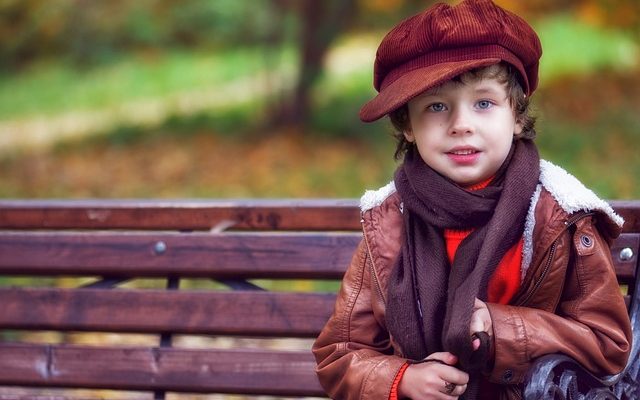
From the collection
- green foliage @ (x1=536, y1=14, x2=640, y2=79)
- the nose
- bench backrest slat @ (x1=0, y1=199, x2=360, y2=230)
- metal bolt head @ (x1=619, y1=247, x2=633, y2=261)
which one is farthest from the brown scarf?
green foliage @ (x1=536, y1=14, x2=640, y2=79)

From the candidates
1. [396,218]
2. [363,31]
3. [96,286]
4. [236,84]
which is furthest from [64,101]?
[396,218]

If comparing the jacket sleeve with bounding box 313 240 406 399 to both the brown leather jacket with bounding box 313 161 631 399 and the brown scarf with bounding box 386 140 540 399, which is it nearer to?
the brown leather jacket with bounding box 313 161 631 399

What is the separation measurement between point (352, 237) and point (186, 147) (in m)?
8.21

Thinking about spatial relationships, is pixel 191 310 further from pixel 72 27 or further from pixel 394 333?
pixel 72 27

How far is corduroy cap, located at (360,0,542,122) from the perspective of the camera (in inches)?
96.1

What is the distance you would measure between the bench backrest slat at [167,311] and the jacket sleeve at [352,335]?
53 cm

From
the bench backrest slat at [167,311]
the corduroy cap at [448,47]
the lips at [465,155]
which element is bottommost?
the bench backrest slat at [167,311]

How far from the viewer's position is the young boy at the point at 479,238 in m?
2.45

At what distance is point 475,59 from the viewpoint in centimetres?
244

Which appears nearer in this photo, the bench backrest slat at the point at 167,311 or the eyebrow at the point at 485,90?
the eyebrow at the point at 485,90

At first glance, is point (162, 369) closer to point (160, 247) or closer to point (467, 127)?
→ point (160, 247)

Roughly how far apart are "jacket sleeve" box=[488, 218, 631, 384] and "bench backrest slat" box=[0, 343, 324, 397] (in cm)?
97

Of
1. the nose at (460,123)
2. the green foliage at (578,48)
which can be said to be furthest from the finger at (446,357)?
the green foliage at (578,48)

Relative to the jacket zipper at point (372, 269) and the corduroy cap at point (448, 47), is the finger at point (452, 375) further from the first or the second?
the corduroy cap at point (448, 47)
